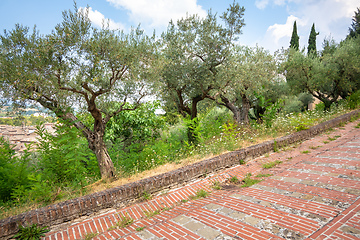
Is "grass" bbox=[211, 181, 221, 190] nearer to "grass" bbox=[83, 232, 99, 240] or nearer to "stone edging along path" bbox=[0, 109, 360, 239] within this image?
"stone edging along path" bbox=[0, 109, 360, 239]

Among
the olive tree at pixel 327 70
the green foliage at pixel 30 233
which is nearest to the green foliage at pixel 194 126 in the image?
the green foliage at pixel 30 233

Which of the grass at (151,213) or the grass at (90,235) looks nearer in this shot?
the grass at (90,235)

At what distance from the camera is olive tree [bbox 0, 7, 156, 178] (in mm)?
4570

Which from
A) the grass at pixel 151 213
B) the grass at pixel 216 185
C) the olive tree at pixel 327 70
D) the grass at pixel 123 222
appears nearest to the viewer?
the grass at pixel 123 222

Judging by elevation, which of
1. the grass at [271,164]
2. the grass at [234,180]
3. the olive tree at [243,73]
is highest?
the olive tree at [243,73]

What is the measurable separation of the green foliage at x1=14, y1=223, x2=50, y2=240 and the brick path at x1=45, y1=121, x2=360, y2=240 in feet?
0.41

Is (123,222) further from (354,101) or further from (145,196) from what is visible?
(354,101)

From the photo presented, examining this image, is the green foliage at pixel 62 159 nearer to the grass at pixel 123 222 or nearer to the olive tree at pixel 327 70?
the grass at pixel 123 222

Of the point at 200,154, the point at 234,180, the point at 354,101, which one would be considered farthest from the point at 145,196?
the point at 354,101

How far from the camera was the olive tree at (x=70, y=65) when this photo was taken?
15.0ft

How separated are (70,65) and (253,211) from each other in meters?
5.16

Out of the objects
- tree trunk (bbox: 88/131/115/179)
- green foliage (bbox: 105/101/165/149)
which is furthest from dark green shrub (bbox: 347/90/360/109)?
tree trunk (bbox: 88/131/115/179)

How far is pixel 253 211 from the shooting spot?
Result: 3535mm

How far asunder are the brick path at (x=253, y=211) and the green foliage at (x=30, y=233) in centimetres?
13
